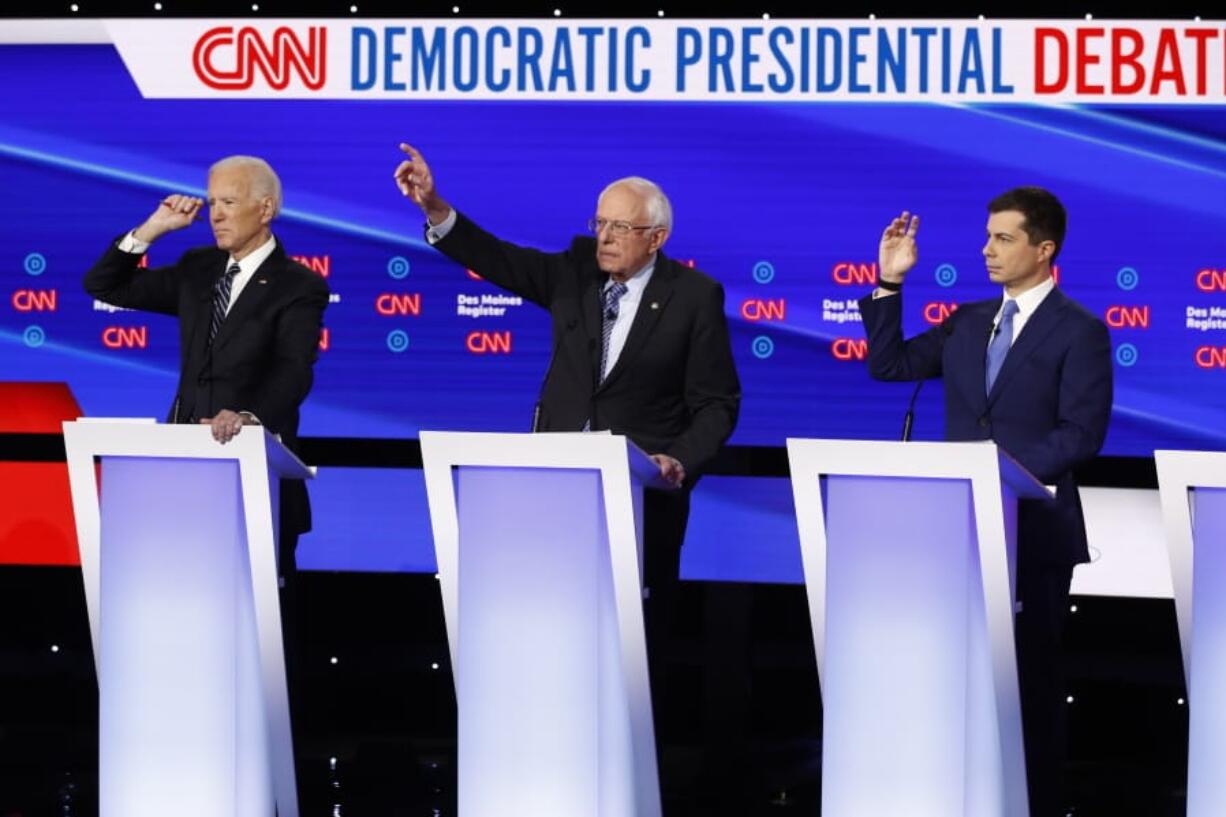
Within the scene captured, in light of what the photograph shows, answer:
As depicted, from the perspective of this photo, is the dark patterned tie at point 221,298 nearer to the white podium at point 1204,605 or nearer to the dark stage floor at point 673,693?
the dark stage floor at point 673,693

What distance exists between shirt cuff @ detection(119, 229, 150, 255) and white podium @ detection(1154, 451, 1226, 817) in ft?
8.80

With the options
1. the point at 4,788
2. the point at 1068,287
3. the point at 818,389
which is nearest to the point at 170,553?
the point at 4,788

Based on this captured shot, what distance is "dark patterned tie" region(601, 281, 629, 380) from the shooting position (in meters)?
5.08

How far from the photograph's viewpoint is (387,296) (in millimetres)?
6355

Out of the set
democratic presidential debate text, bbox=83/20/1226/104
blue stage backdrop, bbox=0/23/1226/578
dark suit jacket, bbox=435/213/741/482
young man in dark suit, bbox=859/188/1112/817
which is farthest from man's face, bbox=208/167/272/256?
young man in dark suit, bbox=859/188/1112/817

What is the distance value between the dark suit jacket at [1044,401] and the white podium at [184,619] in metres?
1.63

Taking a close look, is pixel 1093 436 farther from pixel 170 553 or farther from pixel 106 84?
pixel 106 84

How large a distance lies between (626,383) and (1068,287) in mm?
1757

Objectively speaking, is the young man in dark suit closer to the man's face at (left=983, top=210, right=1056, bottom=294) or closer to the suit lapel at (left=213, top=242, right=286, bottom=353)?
the man's face at (left=983, top=210, right=1056, bottom=294)

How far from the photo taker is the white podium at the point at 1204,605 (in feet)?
13.1

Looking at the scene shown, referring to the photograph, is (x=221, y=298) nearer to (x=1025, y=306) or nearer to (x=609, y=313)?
(x=609, y=313)

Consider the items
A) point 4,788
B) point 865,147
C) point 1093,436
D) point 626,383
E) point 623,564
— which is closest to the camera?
point 623,564

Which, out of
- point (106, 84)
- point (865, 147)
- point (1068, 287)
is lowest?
point (1068, 287)

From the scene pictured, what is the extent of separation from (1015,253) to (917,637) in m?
1.15
